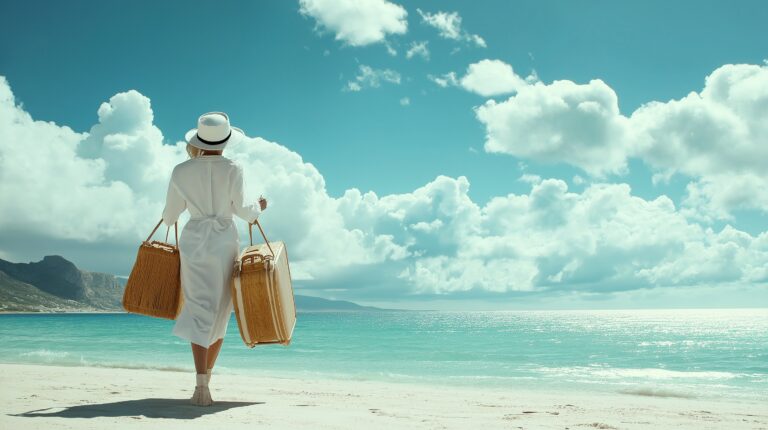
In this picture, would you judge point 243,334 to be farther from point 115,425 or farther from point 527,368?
point 527,368

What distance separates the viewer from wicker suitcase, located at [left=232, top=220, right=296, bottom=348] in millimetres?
4191

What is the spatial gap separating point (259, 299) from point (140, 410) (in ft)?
3.56

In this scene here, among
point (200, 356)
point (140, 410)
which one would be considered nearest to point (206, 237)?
point (200, 356)

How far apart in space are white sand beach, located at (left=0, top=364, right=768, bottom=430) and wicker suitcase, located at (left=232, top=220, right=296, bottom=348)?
0.54m

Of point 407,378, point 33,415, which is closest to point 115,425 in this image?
point 33,415

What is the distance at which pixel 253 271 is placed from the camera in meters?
4.20

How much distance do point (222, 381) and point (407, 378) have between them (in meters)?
5.62

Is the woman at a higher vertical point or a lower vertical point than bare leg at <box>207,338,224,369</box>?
higher

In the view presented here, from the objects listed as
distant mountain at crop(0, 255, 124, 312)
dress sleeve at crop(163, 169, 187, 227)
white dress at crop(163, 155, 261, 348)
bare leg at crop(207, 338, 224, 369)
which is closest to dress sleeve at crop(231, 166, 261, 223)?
white dress at crop(163, 155, 261, 348)

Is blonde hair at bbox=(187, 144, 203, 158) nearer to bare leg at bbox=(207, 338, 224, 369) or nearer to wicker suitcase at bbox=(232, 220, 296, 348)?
wicker suitcase at bbox=(232, 220, 296, 348)

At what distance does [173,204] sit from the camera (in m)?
4.40

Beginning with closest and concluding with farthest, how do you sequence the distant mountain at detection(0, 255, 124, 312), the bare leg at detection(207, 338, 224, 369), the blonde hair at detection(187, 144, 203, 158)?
the bare leg at detection(207, 338, 224, 369)
the blonde hair at detection(187, 144, 203, 158)
the distant mountain at detection(0, 255, 124, 312)

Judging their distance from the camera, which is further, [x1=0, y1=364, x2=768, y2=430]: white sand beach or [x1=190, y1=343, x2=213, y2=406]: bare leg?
[x1=190, y1=343, x2=213, y2=406]: bare leg

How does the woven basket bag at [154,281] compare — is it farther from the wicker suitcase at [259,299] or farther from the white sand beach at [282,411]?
the white sand beach at [282,411]
